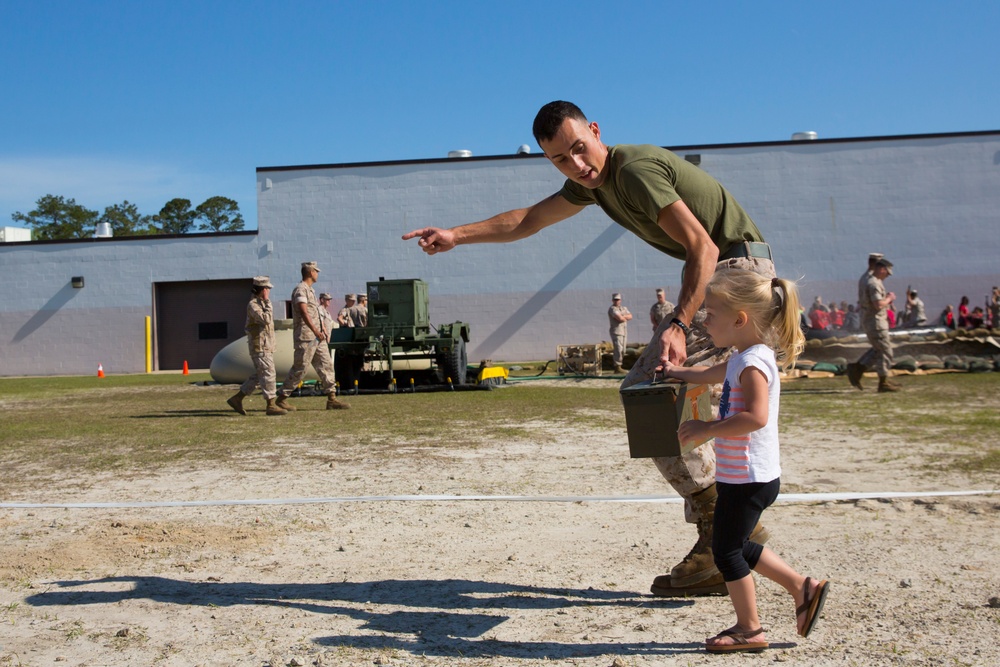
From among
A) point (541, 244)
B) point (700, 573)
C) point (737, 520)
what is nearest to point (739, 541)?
point (737, 520)

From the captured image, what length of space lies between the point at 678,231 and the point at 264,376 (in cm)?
944

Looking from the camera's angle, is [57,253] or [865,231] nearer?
[865,231]

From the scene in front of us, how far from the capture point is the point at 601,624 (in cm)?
334

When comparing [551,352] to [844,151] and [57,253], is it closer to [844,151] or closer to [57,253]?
[844,151]

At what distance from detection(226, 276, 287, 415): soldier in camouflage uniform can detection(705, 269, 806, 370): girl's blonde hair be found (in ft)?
32.0

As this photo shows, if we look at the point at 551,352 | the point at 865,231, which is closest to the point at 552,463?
the point at 551,352

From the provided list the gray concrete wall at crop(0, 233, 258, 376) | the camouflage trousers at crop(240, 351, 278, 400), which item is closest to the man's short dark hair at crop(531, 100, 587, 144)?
the camouflage trousers at crop(240, 351, 278, 400)

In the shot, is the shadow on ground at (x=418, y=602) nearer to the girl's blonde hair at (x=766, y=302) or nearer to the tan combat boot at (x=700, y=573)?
A: the tan combat boot at (x=700, y=573)

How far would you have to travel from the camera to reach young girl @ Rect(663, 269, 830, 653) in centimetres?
299

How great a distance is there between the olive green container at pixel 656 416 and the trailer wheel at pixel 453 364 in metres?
13.9

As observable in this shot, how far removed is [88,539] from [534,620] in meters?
2.59

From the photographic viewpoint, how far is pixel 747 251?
12.3 feet

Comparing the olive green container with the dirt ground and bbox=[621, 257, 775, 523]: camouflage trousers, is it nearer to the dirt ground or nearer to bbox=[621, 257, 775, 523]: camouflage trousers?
bbox=[621, 257, 775, 523]: camouflage trousers

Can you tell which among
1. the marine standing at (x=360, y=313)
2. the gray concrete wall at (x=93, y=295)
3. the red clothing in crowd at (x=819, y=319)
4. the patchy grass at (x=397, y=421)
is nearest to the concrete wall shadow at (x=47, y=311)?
the gray concrete wall at (x=93, y=295)
